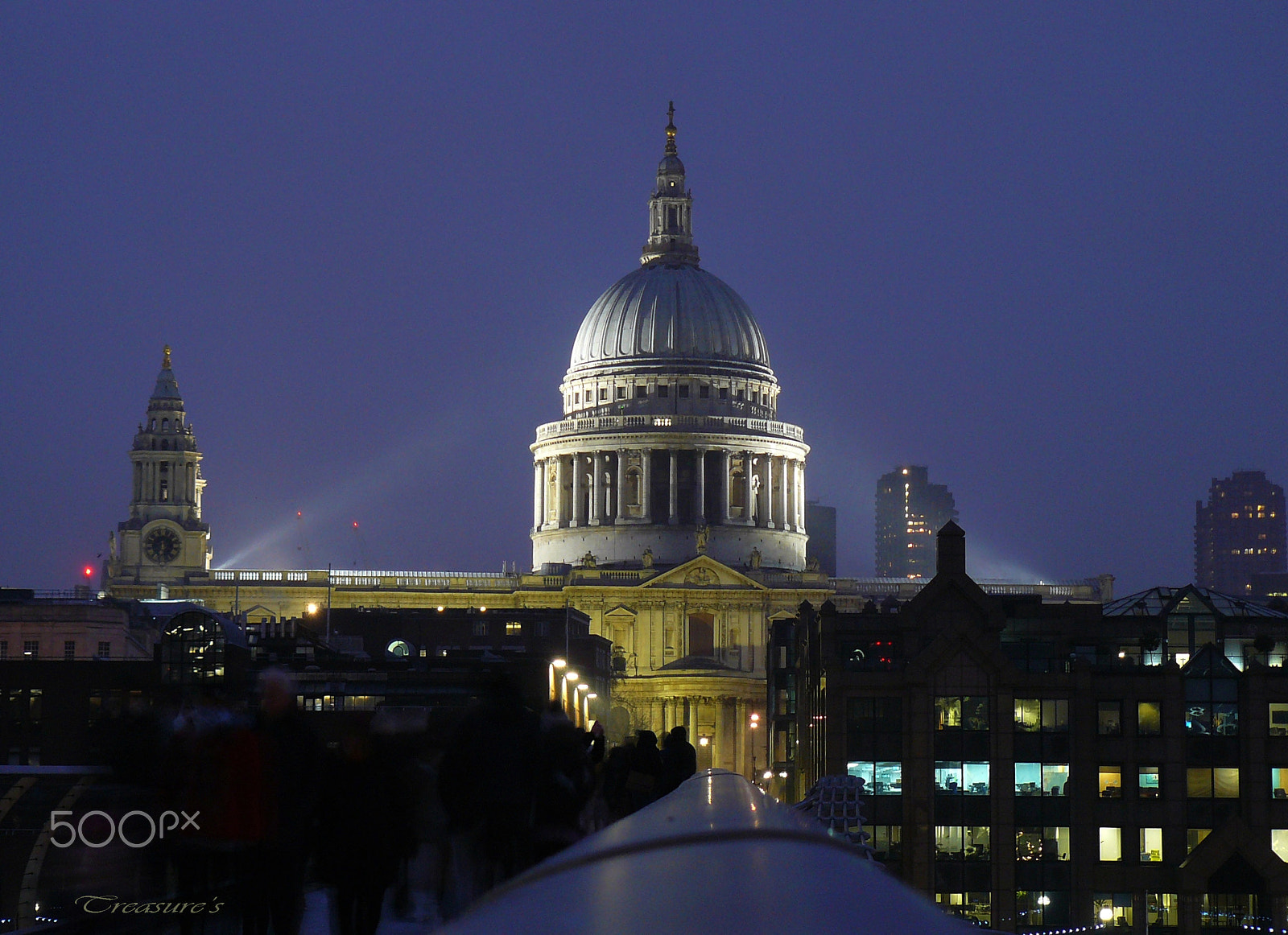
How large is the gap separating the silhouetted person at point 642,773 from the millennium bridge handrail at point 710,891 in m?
20.4

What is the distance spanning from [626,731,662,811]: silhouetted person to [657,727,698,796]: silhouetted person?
0.35 feet

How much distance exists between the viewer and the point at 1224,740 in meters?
87.1

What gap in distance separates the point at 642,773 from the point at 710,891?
2242 centimetres

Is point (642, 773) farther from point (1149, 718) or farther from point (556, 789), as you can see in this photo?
point (1149, 718)

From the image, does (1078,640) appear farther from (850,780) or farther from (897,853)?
(850,780)

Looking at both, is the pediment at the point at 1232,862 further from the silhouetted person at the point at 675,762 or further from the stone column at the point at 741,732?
the stone column at the point at 741,732

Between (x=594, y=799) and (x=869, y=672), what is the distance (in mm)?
52146

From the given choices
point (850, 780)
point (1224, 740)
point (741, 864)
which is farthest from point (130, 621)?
point (741, 864)

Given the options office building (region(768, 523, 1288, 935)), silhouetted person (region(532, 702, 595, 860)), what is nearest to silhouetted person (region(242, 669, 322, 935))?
silhouetted person (region(532, 702, 595, 860))

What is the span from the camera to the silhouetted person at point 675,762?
26.7 m

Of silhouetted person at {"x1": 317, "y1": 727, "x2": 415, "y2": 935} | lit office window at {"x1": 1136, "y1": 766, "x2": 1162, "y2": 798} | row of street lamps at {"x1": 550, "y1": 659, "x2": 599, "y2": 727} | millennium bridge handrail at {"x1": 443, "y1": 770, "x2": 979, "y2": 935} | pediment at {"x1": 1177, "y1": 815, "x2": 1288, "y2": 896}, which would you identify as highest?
row of street lamps at {"x1": 550, "y1": 659, "x2": 599, "y2": 727}

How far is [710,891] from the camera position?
17.5 feet

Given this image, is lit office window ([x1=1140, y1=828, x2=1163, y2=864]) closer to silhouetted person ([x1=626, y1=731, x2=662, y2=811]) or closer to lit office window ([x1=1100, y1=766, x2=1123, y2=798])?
lit office window ([x1=1100, y1=766, x2=1123, y2=798])

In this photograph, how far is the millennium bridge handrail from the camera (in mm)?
5066
